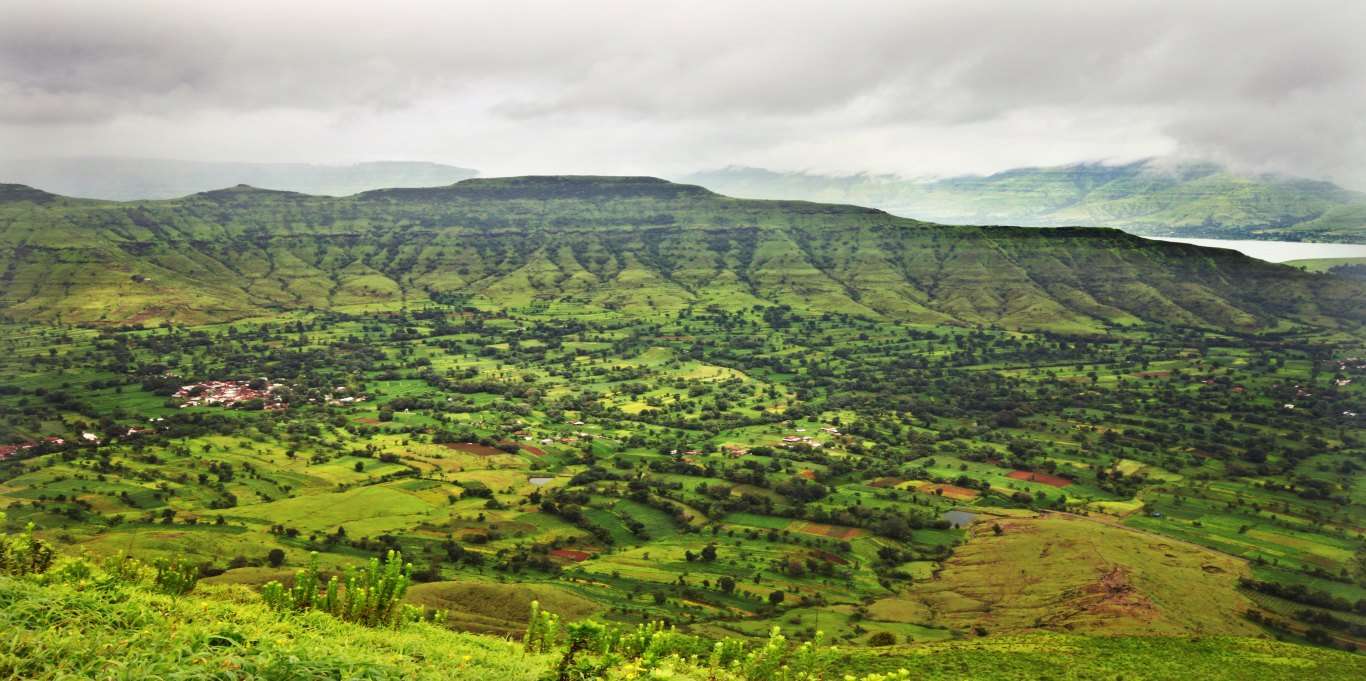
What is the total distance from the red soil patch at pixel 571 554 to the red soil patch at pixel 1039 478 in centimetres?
7553

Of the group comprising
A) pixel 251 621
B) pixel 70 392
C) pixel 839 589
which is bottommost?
pixel 839 589

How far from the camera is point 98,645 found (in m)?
9.98

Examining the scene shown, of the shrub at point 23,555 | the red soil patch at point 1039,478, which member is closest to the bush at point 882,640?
the shrub at point 23,555

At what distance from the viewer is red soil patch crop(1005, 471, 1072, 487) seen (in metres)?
115

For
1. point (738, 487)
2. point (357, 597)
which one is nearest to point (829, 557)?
point (738, 487)

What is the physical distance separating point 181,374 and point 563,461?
109955 millimetres

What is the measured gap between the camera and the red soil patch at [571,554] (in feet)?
280

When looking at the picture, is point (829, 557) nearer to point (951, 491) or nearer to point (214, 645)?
point (951, 491)

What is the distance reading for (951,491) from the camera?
367 feet

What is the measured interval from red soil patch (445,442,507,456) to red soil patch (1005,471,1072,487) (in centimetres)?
9073

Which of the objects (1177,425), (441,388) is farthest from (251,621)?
(1177,425)

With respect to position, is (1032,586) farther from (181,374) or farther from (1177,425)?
(181,374)

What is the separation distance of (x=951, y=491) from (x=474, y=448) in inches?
3298

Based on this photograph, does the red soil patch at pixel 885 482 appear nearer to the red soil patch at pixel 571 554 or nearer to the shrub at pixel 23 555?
the red soil patch at pixel 571 554
